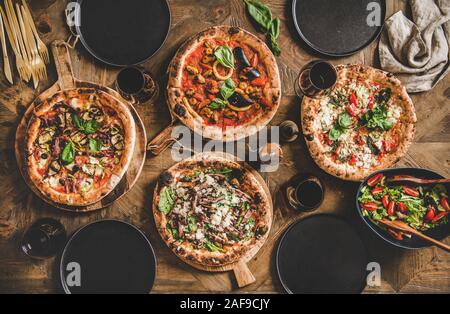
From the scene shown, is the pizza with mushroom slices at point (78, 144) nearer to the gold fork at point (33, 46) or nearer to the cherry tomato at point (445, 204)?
the gold fork at point (33, 46)

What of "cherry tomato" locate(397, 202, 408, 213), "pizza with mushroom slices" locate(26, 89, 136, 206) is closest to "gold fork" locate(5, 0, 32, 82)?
"pizza with mushroom slices" locate(26, 89, 136, 206)

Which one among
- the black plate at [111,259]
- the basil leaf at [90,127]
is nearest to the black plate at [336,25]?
the basil leaf at [90,127]

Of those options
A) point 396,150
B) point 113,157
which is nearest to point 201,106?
point 113,157

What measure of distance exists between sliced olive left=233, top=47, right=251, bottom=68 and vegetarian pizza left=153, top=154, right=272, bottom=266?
914mm

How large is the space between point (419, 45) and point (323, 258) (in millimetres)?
2285

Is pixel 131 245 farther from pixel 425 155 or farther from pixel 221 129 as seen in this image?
pixel 425 155

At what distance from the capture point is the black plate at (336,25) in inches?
155

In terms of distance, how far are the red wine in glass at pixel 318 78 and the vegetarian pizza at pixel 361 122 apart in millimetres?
99

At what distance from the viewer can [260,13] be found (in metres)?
3.89

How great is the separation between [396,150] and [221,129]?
170cm

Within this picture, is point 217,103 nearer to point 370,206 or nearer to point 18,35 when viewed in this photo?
point 370,206

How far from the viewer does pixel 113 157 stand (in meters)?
3.74

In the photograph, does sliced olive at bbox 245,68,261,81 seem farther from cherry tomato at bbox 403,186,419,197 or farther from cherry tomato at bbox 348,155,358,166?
cherry tomato at bbox 403,186,419,197

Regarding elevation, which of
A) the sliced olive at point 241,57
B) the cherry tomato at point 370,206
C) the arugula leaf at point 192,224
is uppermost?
the sliced olive at point 241,57
